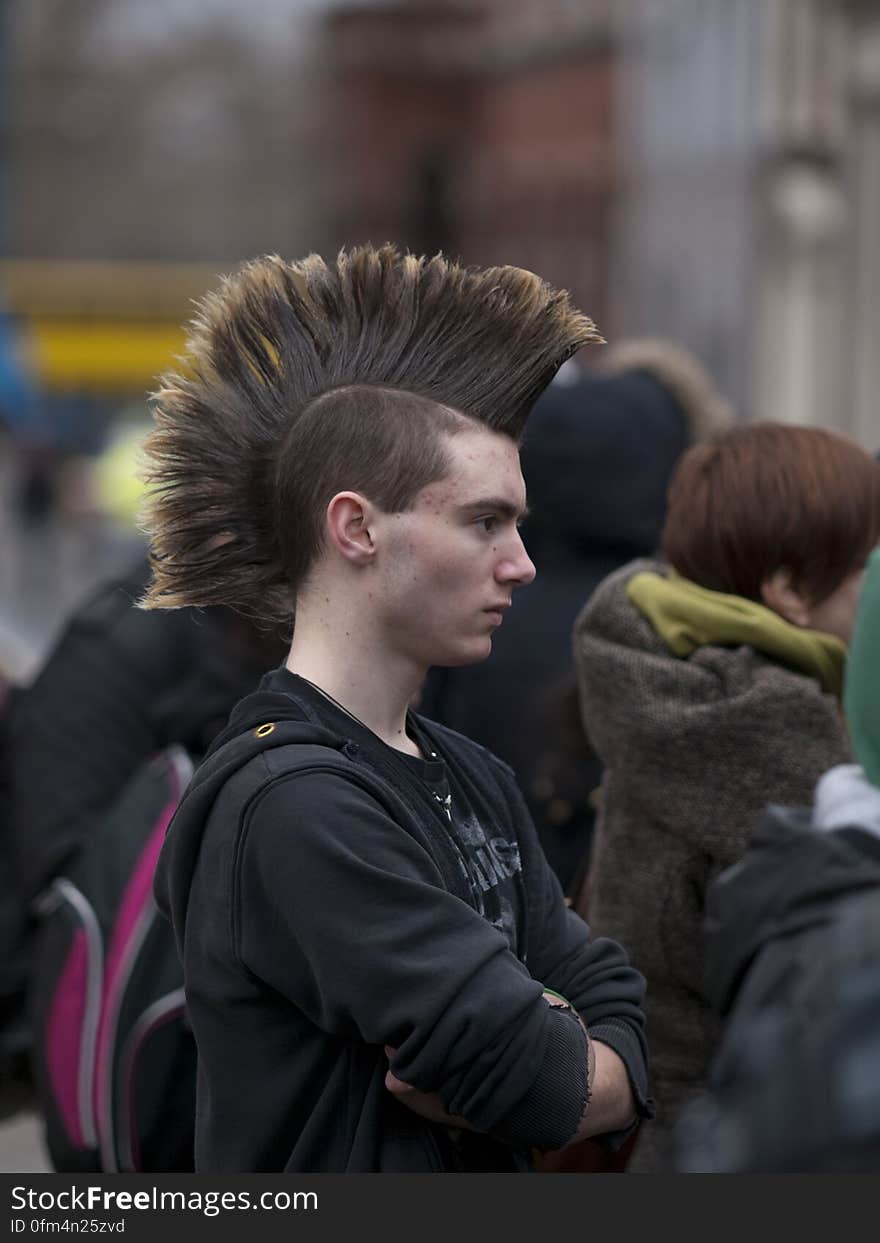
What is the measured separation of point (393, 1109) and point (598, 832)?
2.97 ft

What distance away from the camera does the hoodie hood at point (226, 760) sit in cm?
204

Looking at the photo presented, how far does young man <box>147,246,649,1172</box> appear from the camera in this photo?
1929 millimetres

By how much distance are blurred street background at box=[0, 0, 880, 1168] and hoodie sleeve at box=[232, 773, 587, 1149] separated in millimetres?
785

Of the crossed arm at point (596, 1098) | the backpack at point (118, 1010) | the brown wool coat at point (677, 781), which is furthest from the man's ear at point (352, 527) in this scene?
the backpack at point (118, 1010)

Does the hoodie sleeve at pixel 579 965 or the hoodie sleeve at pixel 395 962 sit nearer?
the hoodie sleeve at pixel 395 962

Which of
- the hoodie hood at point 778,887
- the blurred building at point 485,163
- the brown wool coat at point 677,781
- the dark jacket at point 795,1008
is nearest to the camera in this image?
the dark jacket at point 795,1008

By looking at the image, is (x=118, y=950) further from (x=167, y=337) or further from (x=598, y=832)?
(x=167, y=337)

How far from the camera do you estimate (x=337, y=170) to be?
46.9 metres

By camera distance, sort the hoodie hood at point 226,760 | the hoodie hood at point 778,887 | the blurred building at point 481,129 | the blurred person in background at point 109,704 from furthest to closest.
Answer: the blurred building at point 481,129
the blurred person in background at point 109,704
the hoodie hood at point 226,760
the hoodie hood at point 778,887

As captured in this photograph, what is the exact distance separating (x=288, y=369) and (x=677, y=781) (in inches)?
33.2

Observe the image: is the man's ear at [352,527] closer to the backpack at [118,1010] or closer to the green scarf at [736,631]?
the green scarf at [736,631]

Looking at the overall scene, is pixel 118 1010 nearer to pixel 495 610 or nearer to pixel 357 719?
pixel 357 719

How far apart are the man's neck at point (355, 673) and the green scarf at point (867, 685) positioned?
509 mm

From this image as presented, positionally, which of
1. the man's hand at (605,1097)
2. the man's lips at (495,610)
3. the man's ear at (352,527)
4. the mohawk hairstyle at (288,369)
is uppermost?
the mohawk hairstyle at (288,369)
